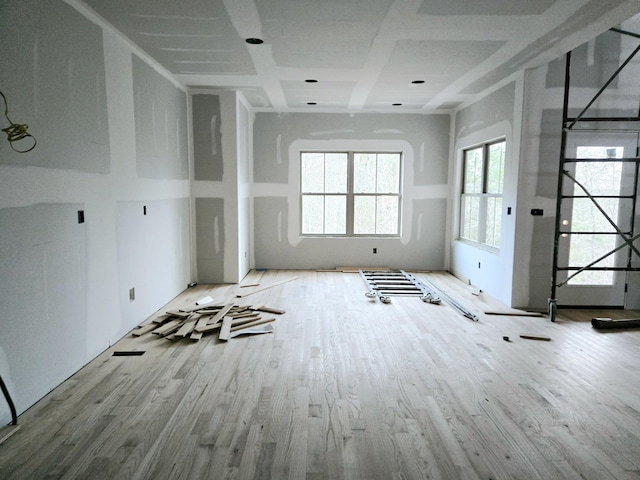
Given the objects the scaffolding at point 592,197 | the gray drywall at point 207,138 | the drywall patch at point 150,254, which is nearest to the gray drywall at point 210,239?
the drywall patch at point 150,254

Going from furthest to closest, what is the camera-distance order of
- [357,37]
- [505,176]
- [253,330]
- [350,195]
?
[350,195] < [505,176] < [253,330] < [357,37]

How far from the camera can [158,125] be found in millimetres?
4938

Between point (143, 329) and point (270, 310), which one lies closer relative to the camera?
point (143, 329)

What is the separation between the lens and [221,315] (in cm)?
462

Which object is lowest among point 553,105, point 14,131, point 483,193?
point 483,193

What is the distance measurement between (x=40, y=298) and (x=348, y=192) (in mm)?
5608

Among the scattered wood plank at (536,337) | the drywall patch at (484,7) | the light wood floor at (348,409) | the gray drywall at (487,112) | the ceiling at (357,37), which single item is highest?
the ceiling at (357,37)

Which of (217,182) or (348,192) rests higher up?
(217,182)

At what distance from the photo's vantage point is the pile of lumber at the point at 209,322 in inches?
162

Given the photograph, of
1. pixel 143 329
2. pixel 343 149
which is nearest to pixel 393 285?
pixel 343 149

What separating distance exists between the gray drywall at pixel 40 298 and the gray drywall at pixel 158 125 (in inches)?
58.4

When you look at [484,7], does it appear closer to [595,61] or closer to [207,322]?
[595,61]

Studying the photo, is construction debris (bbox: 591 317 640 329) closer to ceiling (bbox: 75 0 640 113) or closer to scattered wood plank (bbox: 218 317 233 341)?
ceiling (bbox: 75 0 640 113)

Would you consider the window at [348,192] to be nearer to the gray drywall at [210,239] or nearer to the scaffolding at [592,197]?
the gray drywall at [210,239]
